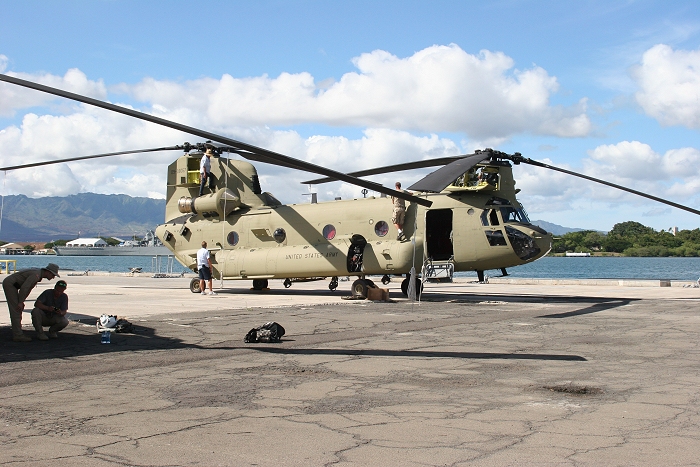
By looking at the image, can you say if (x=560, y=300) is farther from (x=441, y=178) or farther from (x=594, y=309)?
(x=441, y=178)

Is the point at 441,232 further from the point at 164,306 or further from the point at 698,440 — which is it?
the point at 698,440

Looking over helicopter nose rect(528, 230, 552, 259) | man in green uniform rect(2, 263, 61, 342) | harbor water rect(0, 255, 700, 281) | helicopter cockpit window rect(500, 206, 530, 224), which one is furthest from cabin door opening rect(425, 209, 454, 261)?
harbor water rect(0, 255, 700, 281)

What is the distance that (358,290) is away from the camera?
20.0 metres

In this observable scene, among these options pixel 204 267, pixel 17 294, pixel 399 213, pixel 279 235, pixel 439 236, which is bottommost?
pixel 17 294

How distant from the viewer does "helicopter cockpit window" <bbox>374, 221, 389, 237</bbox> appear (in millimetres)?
20562

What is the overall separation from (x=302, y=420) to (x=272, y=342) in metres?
4.92

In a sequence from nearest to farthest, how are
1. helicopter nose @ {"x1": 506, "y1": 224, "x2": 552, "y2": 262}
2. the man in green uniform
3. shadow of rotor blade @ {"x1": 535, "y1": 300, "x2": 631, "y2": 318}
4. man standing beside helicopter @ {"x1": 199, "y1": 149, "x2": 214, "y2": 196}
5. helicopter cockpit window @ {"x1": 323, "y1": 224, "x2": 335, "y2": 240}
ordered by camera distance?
the man in green uniform < shadow of rotor blade @ {"x1": 535, "y1": 300, "x2": 631, "y2": 318} < helicopter nose @ {"x1": 506, "y1": 224, "x2": 552, "y2": 262} < helicopter cockpit window @ {"x1": 323, "y1": 224, "x2": 335, "y2": 240} < man standing beside helicopter @ {"x1": 199, "y1": 149, "x2": 214, "y2": 196}

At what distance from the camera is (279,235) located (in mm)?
22391

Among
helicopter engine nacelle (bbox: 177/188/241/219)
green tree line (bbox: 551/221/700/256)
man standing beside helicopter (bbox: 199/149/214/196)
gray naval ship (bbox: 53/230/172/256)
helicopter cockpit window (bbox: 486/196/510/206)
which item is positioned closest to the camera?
helicopter cockpit window (bbox: 486/196/510/206)

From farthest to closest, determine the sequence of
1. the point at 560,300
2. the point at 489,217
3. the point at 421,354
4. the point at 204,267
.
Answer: the point at 204,267 → the point at 560,300 → the point at 489,217 → the point at 421,354

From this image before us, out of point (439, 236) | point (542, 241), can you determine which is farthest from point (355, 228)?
point (542, 241)

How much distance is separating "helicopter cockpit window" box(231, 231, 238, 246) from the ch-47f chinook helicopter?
33 mm

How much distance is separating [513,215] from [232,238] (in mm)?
9257

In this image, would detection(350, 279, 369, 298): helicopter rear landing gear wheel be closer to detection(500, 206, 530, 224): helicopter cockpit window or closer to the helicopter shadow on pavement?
the helicopter shadow on pavement
